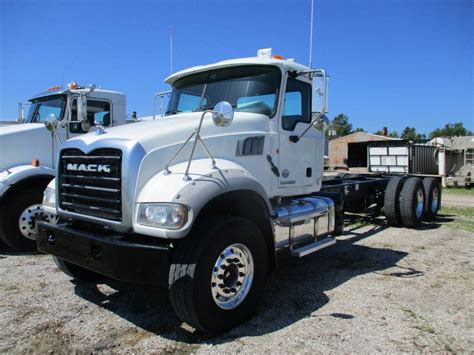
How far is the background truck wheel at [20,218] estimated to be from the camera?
6328mm

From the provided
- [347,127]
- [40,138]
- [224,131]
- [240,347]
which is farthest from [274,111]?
[347,127]

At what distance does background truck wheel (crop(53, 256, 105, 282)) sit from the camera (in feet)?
15.3

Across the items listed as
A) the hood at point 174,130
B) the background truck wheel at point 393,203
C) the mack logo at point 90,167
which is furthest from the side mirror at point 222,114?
the background truck wheel at point 393,203

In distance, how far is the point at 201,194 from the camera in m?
3.36

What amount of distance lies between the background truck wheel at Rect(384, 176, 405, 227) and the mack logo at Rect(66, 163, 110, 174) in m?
6.63

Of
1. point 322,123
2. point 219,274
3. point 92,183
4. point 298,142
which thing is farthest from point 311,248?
point 92,183

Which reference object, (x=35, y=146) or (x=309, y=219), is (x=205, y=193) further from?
(x=35, y=146)

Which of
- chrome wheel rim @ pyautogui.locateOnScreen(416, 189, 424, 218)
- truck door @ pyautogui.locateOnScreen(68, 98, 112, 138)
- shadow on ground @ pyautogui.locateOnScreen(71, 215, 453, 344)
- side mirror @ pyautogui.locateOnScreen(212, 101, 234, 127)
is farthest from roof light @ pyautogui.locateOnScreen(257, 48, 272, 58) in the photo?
chrome wheel rim @ pyautogui.locateOnScreen(416, 189, 424, 218)

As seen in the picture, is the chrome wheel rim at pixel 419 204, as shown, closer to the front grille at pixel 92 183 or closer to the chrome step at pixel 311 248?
the chrome step at pixel 311 248

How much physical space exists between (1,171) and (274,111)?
15.0 ft

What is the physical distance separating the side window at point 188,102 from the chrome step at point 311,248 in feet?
6.64

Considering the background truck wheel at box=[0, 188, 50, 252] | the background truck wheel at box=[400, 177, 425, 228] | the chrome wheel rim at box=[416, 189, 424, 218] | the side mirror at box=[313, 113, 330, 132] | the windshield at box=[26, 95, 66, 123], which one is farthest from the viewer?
the chrome wheel rim at box=[416, 189, 424, 218]

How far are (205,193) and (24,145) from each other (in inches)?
192

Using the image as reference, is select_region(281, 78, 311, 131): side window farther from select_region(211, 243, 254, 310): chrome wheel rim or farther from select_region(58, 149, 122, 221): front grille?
select_region(58, 149, 122, 221): front grille
